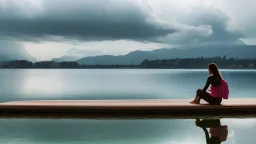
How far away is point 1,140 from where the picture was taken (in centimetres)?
820

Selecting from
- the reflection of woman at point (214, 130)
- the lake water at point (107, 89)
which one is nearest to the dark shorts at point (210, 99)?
the reflection of woman at point (214, 130)

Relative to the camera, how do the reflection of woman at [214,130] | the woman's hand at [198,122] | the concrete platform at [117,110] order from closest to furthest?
the reflection of woman at [214,130], the woman's hand at [198,122], the concrete platform at [117,110]

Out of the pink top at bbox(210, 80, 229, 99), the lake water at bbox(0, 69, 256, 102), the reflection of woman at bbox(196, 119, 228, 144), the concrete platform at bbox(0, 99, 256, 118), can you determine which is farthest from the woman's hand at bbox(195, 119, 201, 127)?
the lake water at bbox(0, 69, 256, 102)

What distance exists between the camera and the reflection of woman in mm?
8055

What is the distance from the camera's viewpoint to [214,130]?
353 inches

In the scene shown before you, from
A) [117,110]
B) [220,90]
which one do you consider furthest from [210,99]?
[117,110]

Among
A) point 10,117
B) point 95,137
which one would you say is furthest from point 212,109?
point 10,117

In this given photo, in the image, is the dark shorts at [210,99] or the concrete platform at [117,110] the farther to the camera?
the dark shorts at [210,99]

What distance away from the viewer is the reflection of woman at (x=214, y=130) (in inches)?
317

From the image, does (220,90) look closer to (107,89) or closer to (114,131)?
(114,131)

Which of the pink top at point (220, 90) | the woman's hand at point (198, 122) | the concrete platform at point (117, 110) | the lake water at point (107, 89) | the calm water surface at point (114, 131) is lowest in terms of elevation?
the lake water at point (107, 89)

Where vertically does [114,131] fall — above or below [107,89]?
above

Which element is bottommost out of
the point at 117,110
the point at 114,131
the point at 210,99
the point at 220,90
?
the point at 114,131

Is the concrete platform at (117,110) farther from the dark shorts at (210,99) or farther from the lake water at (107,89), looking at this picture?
the lake water at (107,89)
